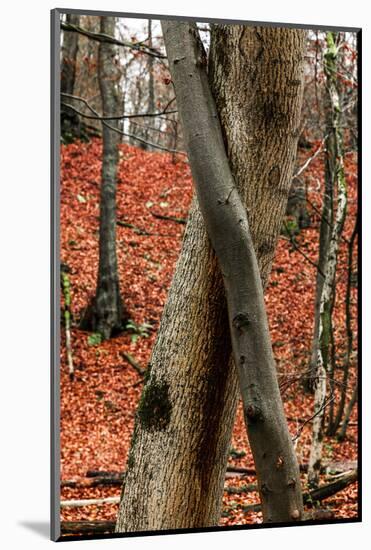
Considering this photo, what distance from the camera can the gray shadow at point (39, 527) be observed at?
3006mm

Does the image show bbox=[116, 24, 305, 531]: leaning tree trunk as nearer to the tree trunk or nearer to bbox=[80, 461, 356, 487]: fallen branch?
bbox=[80, 461, 356, 487]: fallen branch

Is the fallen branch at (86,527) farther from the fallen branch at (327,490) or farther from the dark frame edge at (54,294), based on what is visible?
the dark frame edge at (54,294)

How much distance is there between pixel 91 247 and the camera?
650cm

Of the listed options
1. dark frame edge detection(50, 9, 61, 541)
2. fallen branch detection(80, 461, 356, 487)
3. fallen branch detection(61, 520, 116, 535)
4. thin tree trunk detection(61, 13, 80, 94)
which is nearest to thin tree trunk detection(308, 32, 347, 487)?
fallen branch detection(80, 461, 356, 487)

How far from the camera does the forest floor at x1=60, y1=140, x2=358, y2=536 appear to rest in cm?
551

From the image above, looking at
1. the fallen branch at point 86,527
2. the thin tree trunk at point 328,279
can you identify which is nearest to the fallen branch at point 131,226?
the thin tree trunk at point 328,279

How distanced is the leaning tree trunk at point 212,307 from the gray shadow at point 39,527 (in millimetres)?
458

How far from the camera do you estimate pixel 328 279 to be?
17.2ft

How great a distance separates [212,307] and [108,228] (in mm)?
3928

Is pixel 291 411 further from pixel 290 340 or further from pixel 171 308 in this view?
pixel 171 308

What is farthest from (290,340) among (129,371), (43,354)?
(43,354)

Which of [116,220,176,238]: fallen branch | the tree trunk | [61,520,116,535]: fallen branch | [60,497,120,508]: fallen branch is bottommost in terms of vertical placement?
[61,520,116,535]: fallen branch

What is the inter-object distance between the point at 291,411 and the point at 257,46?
3.38 m

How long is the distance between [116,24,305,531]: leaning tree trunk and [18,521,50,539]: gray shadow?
458mm
